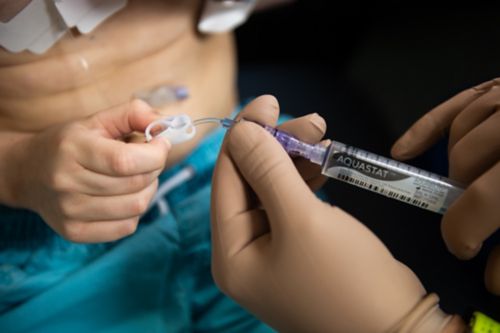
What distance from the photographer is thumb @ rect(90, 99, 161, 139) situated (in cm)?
59

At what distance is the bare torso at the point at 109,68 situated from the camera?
0.62 meters

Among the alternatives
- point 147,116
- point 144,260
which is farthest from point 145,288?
point 147,116

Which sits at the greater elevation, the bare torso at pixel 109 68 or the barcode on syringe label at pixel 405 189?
the bare torso at pixel 109 68

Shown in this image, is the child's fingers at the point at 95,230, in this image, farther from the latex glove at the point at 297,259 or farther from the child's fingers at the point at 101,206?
the latex glove at the point at 297,259

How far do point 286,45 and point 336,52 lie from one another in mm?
130

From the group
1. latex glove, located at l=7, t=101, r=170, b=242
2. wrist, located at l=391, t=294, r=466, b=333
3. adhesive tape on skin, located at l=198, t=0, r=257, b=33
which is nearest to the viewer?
wrist, located at l=391, t=294, r=466, b=333

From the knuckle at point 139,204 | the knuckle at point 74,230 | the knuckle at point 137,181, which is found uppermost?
the knuckle at point 137,181

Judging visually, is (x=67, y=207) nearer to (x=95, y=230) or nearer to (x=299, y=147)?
(x=95, y=230)

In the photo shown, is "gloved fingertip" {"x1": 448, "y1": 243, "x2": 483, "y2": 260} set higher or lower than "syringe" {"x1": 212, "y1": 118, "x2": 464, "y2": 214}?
lower

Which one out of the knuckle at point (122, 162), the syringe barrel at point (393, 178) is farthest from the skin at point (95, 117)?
the syringe barrel at point (393, 178)

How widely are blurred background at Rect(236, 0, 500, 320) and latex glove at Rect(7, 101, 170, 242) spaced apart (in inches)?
10.4

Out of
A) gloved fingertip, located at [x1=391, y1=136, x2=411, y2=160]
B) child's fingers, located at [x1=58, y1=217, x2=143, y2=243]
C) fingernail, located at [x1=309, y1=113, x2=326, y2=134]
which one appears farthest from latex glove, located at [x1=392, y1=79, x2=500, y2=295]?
child's fingers, located at [x1=58, y1=217, x2=143, y2=243]

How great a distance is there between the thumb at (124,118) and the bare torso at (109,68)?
0.32 ft

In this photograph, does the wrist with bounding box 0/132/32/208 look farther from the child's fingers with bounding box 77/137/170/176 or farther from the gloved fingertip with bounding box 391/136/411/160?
the gloved fingertip with bounding box 391/136/411/160
